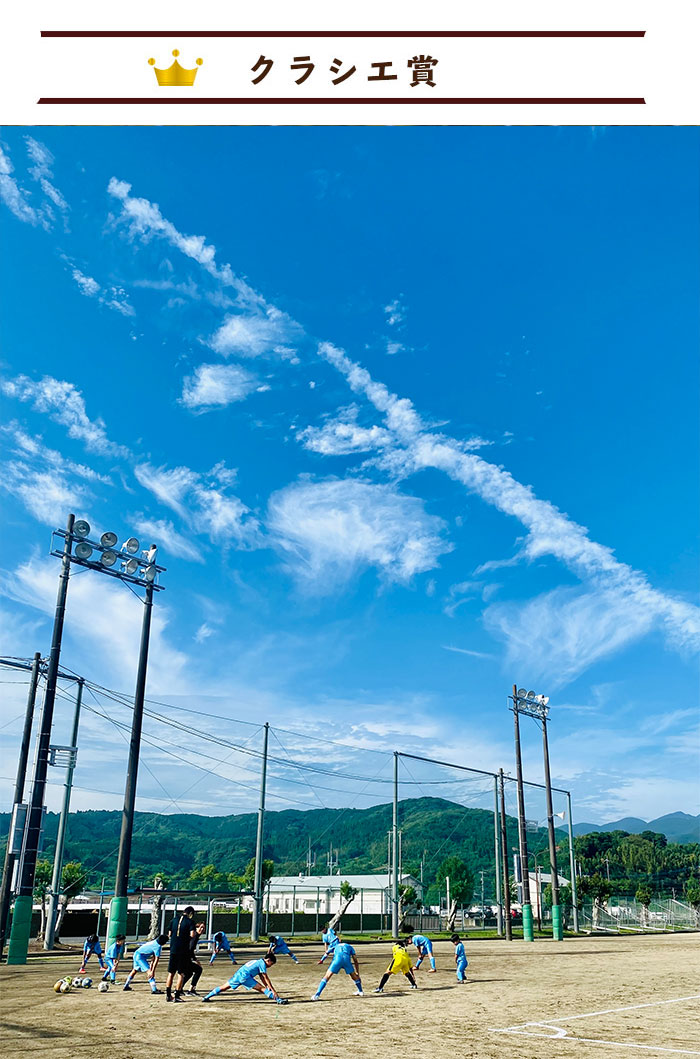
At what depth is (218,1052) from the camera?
11.5 m

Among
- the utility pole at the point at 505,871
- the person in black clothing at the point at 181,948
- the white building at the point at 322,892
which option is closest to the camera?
the person in black clothing at the point at 181,948

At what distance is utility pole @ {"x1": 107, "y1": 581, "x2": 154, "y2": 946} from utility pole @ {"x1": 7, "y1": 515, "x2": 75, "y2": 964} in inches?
104

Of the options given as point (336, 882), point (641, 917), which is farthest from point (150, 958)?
point (336, 882)

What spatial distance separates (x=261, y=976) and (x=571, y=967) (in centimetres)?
1572

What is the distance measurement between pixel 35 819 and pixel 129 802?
9.87ft

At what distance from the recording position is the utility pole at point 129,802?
85.9 feet

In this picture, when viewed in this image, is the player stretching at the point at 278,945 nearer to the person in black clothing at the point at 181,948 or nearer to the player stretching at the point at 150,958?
the person in black clothing at the point at 181,948

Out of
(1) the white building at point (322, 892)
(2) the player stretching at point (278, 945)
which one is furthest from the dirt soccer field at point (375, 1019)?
(1) the white building at point (322, 892)

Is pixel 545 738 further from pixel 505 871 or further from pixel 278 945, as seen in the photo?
pixel 278 945

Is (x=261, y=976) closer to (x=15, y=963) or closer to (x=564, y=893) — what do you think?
(x=15, y=963)
